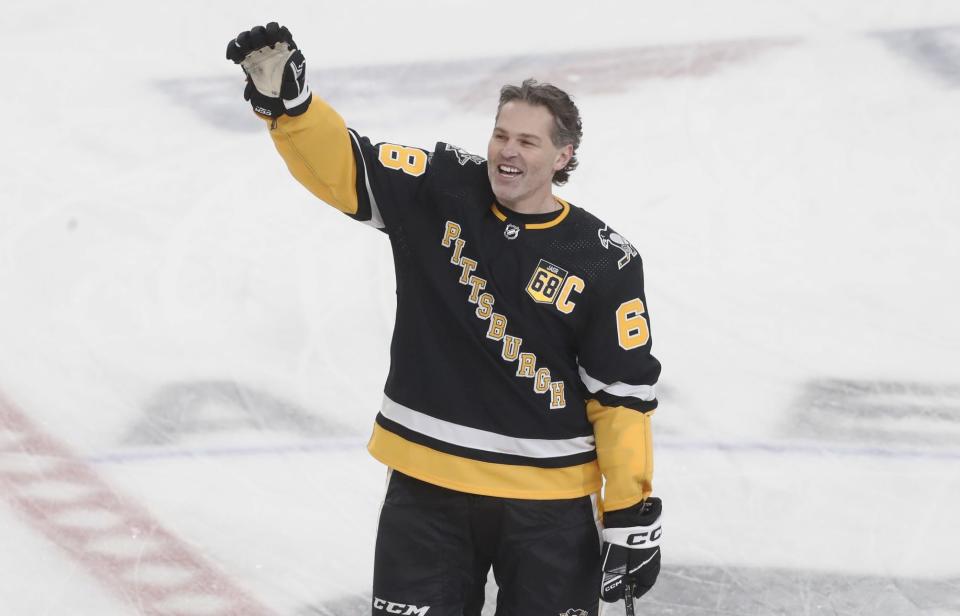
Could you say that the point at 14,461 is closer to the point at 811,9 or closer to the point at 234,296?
the point at 234,296

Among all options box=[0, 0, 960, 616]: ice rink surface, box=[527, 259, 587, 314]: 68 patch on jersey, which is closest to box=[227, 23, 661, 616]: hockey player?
box=[527, 259, 587, 314]: 68 patch on jersey

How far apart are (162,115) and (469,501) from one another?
4303 millimetres

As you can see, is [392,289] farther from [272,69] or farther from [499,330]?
[272,69]

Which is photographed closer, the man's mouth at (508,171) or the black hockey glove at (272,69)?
the black hockey glove at (272,69)

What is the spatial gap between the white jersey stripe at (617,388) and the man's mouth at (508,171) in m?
0.41

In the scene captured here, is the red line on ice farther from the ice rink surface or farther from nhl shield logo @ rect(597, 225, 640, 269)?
nhl shield logo @ rect(597, 225, 640, 269)

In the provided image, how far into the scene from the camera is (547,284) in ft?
8.61

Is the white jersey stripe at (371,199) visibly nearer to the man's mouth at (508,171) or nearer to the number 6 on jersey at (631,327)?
the man's mouth at (508,171)

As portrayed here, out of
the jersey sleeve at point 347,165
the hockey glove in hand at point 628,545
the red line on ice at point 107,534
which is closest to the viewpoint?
the jersey sleeve at point 347,165

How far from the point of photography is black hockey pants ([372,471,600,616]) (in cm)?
267

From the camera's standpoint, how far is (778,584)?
3.66 m

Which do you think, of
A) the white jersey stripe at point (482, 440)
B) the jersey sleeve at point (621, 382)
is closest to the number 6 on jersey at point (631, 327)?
the jersey sleeve at point (621, 382)

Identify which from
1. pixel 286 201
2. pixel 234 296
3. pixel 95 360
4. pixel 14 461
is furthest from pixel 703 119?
pixel 14 461

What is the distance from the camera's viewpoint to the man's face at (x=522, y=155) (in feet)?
8.52
